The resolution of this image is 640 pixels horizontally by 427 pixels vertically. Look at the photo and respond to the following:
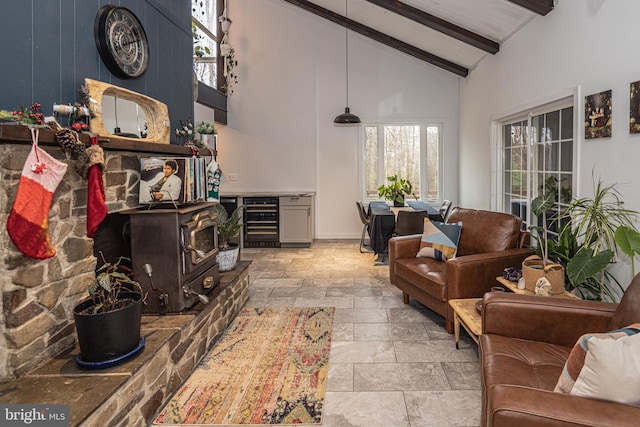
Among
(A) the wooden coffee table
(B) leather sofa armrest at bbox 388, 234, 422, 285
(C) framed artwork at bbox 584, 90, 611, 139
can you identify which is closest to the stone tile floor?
(A) the wooden coffee table

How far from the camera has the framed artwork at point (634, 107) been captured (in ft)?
8.48

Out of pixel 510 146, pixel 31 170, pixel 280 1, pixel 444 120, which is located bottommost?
pixel 31 170

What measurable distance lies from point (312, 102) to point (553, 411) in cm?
682

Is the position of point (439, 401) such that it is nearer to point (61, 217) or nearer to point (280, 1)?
point (61, 217)

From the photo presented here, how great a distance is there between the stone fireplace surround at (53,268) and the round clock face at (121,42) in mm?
571

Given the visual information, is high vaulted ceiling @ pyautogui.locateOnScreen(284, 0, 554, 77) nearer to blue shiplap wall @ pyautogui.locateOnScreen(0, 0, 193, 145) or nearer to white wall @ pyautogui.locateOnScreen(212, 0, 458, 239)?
white wall @ pyautogui.locateOnScreen(212, 0, 458, 239)

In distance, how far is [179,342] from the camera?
2.63 m

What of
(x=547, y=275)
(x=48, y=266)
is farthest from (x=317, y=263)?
(x=48, y=266)

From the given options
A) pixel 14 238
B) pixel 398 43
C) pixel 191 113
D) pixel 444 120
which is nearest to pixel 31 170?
pixel 14 238

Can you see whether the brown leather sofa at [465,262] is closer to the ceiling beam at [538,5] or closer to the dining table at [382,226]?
the dining table at [382,226]

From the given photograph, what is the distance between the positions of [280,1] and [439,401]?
7.08 meters

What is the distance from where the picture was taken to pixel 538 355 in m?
2.06

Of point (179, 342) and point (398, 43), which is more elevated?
point (398, 43)

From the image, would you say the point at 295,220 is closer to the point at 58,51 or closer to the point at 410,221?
the point at 410,221
